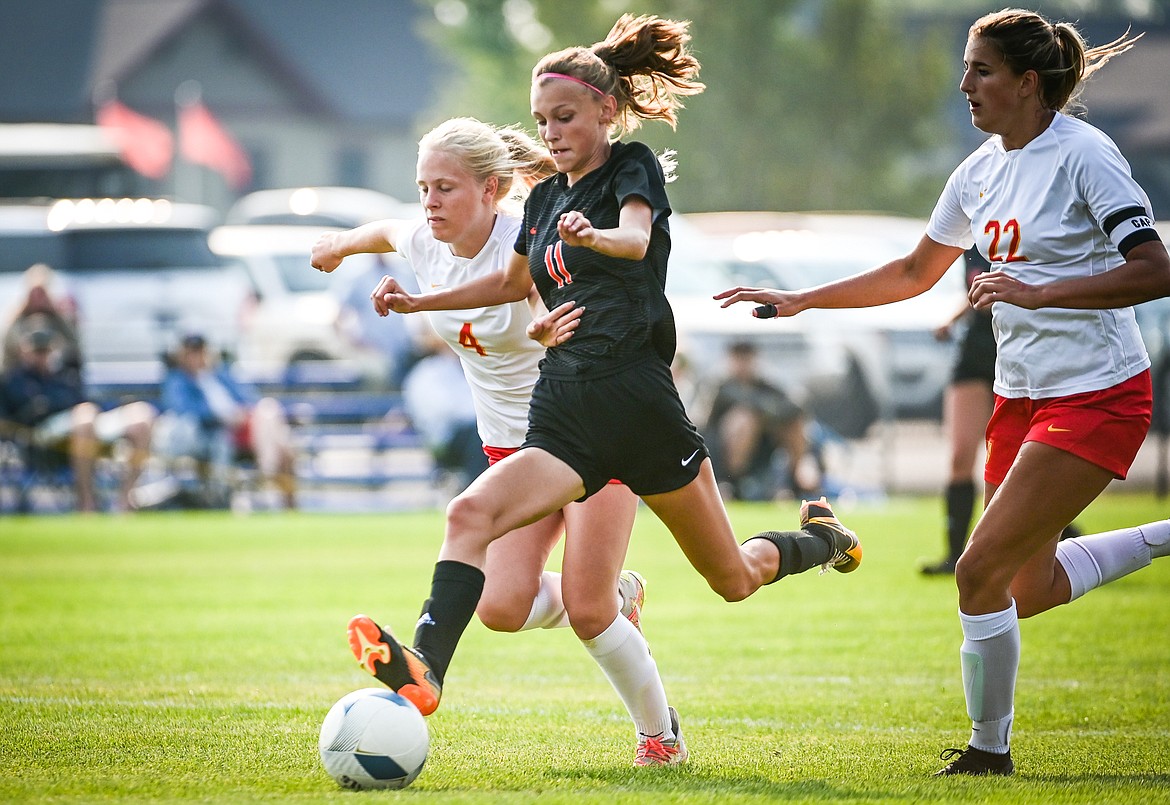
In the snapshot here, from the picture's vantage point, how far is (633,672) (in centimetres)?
503

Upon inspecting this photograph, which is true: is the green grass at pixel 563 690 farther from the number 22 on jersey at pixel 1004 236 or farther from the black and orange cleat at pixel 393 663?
the number 22 on jersey at pixel 1004 236

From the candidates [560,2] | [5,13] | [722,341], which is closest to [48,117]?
[5,13]

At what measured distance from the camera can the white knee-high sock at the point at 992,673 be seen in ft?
15.7

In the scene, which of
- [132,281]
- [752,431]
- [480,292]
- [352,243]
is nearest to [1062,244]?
[480,292]

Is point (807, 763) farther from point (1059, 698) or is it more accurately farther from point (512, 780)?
point (1059, 698)

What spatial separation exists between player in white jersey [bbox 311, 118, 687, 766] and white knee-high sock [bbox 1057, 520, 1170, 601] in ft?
4.66

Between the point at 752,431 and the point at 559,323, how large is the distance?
38.2ft

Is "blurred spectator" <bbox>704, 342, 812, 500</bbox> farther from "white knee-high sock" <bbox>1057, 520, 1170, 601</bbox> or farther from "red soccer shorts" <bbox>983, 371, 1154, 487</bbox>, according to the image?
"red soccer shorts" <bbox>983, 371, 1154, 487</bbox>

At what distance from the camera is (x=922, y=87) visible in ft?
130

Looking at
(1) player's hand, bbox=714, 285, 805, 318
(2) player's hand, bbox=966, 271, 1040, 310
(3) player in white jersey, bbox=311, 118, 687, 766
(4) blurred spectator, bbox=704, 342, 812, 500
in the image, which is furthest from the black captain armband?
(4) blurred spectator, bbox=704, 342, 812, 500

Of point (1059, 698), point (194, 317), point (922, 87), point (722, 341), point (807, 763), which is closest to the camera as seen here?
point (807, 763)

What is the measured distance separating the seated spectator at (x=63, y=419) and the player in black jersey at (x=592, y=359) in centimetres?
1259

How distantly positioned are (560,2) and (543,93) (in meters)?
36.2

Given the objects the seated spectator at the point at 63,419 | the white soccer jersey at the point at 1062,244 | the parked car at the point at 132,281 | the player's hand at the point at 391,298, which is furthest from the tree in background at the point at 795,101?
the white soccer jersey at the point at 1062,244
